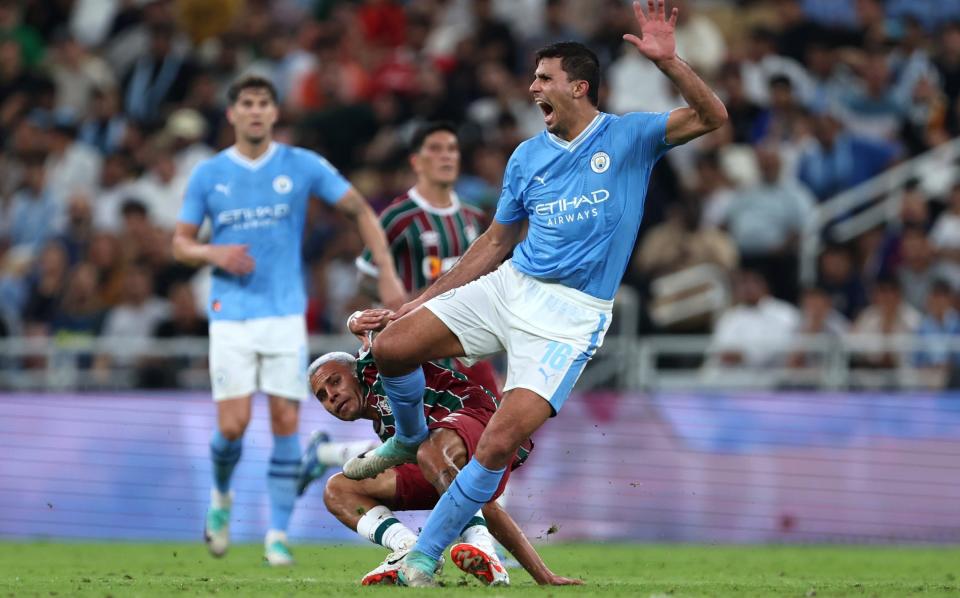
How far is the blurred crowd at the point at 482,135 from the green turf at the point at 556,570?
2.59 m

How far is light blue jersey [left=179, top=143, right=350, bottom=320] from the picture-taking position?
38.4 ft

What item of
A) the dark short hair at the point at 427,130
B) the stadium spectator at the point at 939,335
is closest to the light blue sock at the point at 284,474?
the dark short hair at the point at 427,130

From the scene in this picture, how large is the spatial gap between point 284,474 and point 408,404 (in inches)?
138

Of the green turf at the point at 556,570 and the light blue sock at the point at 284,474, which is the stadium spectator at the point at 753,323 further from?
the light blue sock at the point at 284,474

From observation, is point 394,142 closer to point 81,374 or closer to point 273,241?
point 81,374

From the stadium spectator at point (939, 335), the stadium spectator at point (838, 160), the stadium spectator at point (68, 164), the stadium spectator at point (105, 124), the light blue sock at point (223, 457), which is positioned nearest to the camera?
the light blue sock at point (223, 457)

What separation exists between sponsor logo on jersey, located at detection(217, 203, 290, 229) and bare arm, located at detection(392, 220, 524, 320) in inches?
130

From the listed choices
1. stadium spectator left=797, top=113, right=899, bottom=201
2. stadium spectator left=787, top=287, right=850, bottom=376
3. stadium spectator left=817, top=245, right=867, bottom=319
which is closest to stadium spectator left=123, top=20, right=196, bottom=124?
stadium spectator left=797, top=113, right=899, bottom=201

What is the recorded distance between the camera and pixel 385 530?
9.06 meters

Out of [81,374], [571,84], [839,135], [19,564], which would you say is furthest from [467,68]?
[571,84]

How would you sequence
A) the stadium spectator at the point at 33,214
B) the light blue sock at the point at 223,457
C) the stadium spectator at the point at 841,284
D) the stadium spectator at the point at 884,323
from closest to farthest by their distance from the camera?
the light blue sock at the point at 223,457, the stadium spectator at the point at 884,323, the stadium spectator at the point at 841,284, the stadium spectator at the point at 33,214

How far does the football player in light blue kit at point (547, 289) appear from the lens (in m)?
8.19

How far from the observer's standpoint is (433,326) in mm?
8359

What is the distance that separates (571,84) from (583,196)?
1.98 feet
